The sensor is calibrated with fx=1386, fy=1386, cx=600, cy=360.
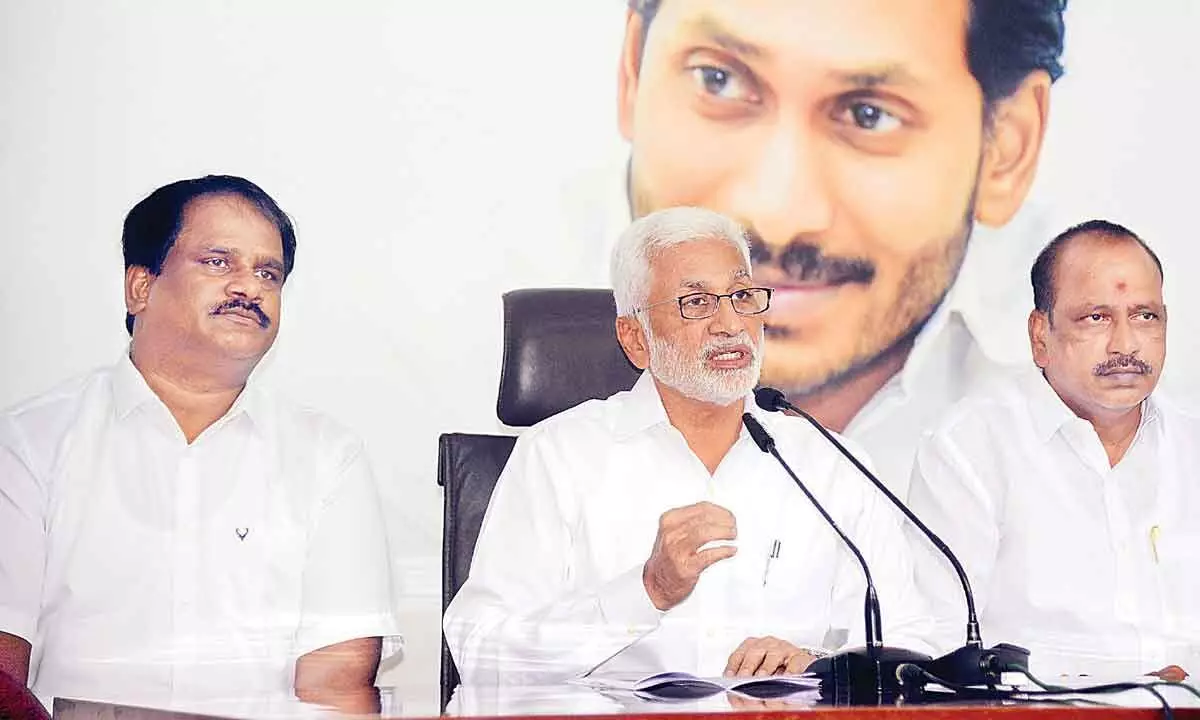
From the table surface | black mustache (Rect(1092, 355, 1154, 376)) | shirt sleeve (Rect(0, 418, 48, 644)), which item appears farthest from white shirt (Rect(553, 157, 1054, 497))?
shirt sleeve (Rect(0, 418, 48, 644))

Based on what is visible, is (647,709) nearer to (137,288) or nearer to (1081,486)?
(137,288)

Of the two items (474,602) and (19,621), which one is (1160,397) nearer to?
(474,602)

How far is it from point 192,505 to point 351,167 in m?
0.75

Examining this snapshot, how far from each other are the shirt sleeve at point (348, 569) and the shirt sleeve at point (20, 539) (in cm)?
49

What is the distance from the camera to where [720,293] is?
2.83m

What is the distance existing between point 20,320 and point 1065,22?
2.37 m

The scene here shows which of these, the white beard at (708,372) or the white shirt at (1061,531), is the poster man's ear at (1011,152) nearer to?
the white shirt at (1061,531)

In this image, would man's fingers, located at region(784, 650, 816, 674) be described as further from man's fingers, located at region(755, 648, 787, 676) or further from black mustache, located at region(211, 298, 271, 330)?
black mustache, located at region(211, 298, 271, 330)

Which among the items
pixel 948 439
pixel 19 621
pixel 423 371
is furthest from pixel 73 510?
pixel 948 439

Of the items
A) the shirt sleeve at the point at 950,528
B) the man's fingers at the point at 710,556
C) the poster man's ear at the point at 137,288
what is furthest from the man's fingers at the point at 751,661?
the poster man's ear at the point at 137,288

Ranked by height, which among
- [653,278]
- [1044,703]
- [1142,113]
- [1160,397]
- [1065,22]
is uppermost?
[1065,22]

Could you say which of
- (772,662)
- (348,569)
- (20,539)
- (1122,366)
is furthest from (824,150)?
(20,539)

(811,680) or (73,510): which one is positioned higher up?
(73,510)

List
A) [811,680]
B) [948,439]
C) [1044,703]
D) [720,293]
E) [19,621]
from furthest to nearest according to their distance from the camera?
[948,439]
[720,293]
[19,621]
[811,680]
[1044,703]
